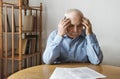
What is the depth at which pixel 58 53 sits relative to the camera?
1551 mm

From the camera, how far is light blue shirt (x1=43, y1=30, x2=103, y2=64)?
1.53m

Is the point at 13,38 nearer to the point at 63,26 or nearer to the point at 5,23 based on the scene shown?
the point at 5,23

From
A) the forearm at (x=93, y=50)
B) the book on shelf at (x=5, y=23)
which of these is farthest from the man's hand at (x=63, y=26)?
the book on shelf at (x=5, y=23)

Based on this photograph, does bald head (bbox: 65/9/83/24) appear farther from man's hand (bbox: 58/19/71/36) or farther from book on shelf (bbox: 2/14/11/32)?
book on shelf (bbox: 2/14/11/32)

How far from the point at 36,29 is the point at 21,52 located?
50cm

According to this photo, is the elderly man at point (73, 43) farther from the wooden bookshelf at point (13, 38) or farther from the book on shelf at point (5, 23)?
the book on shelf at point (5, 23)

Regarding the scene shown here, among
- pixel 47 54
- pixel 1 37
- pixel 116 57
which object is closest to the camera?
pixel 47 54

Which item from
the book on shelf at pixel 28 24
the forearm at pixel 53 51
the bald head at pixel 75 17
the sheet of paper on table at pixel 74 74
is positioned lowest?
the sheet of paper on table at pixel 74 74

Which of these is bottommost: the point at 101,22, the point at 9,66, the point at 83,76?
the point at 9,66

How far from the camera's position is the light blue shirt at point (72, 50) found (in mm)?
1532

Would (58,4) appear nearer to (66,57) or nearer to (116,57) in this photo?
(116,57)

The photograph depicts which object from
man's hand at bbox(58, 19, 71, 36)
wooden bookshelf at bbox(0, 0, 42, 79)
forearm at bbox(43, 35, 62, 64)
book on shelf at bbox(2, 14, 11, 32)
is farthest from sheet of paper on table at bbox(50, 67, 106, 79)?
book on shelf at bbox(2, 14, 11, 32)

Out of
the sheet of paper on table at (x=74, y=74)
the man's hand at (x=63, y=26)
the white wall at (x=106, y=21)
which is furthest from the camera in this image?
the white wall at (x=106, y=21)

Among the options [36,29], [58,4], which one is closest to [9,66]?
[36,29]
